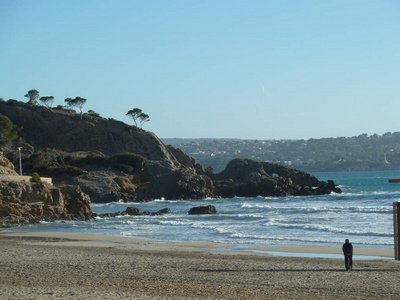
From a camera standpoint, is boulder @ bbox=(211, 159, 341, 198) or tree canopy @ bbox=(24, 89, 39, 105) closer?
boulder @ bbox=(211, 159, 341, 198)

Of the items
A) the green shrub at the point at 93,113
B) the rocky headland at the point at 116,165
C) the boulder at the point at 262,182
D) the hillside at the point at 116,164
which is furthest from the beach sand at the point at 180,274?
the green shrub at the point at 93,113

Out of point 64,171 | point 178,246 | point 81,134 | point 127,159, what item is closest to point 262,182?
A: point 127,159

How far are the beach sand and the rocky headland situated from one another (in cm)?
3440

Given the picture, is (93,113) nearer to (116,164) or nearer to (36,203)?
(116,164)

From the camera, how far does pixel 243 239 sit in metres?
28.0

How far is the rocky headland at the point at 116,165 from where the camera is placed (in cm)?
6856

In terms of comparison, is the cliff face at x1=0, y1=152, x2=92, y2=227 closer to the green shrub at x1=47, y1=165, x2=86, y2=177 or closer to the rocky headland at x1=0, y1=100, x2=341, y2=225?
the rocky headland at x1=0, y1=100, x2=341, y2=225

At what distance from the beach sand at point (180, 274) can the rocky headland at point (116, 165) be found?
34.4 m

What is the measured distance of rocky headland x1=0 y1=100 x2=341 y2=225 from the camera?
68562mm

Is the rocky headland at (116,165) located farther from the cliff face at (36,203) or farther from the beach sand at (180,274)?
the beach sand at (180,274)

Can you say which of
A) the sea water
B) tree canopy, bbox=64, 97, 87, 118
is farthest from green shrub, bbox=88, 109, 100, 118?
A: the sea water

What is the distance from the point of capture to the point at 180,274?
648 inches

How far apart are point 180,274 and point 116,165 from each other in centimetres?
5913

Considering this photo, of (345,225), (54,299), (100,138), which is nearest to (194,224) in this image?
(345,225)
